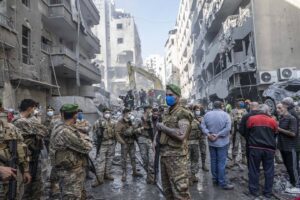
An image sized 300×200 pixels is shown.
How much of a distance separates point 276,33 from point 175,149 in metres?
20.6

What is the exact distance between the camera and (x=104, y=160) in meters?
7.34

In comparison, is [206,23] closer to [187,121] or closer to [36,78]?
[36,78]

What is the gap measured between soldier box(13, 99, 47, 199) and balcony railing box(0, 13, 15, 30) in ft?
30.5

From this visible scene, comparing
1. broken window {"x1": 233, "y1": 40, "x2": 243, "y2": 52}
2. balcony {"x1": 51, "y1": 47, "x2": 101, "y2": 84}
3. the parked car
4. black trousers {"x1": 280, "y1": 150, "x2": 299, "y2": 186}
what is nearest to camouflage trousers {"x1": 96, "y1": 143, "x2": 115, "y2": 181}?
black trousers {"x1": 280, "y1": 150, "x2": 299, "y2": 186}

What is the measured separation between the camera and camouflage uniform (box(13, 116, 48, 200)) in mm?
4914

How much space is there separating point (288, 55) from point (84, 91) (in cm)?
1640

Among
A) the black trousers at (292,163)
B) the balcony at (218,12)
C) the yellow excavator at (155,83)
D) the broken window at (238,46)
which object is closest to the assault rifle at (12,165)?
the black trousers at (292,163)

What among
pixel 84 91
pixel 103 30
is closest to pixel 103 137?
pixel 84 91

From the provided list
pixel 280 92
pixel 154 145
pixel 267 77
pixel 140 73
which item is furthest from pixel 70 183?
pixel 140 73

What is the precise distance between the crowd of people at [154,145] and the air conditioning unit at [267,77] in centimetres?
1279

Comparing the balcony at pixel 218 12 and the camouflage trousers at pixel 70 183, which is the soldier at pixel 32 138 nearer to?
the camouflage trousers at pixel 70 183

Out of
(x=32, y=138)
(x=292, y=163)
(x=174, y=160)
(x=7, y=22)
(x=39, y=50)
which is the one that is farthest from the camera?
(x=39, y=50)

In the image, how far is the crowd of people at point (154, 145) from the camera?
3930 mm

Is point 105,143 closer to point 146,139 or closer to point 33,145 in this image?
point 146,139
